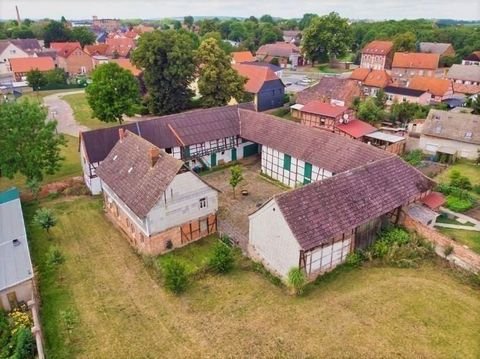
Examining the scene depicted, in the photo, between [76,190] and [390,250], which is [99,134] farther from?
[390,250]

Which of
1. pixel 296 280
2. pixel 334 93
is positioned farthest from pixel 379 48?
pixel 296 280

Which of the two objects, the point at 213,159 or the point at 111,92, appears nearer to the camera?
the point at 213,159

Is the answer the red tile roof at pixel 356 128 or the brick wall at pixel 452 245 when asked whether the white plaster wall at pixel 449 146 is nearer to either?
the red tile roof at pixel 356 128

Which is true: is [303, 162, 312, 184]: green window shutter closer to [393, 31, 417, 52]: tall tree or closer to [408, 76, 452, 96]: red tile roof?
[408, 76, 452, 96]: red tile roof

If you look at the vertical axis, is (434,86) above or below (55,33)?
below

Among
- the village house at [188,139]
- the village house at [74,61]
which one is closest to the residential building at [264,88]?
the village house at [188,139]

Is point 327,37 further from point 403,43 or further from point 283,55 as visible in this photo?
point 403,43

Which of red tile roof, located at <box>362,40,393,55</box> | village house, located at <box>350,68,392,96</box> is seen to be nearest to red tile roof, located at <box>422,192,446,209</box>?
village house, located at <box>350,68,392,96</box>
